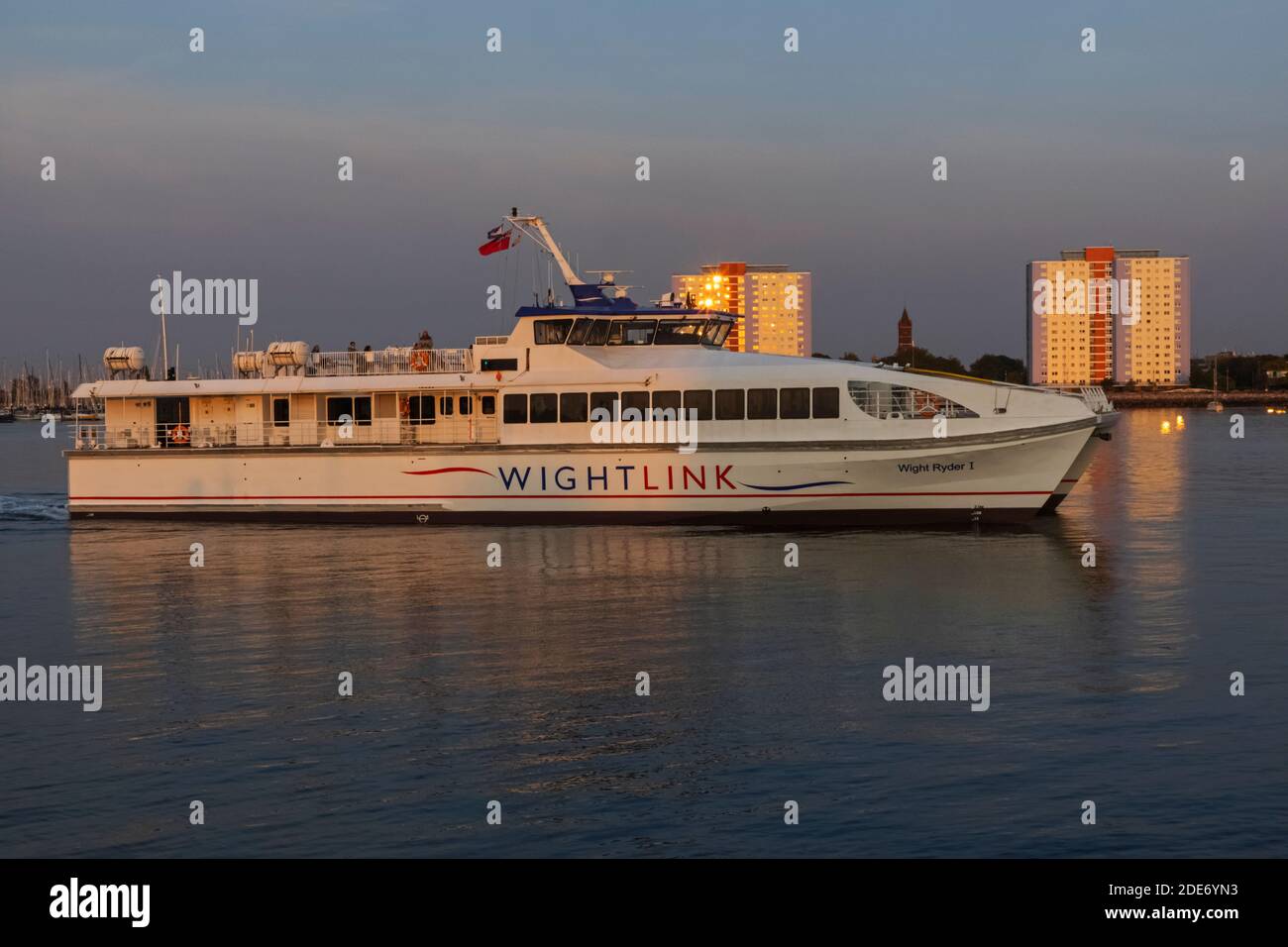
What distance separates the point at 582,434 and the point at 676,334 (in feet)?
14.4

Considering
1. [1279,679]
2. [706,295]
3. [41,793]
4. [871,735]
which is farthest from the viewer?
[706,295]

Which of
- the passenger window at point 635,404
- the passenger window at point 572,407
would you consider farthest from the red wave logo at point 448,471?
the passenger window at point 635,404

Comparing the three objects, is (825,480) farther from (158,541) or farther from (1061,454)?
(158,541)

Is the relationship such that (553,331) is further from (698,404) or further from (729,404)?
(729,404)

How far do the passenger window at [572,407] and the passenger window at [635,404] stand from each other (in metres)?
1.20

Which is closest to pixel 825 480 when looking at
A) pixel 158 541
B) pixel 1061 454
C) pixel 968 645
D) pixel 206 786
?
pixel 1061 454

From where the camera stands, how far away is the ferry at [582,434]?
122ft

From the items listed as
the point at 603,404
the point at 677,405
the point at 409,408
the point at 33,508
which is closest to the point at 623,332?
the point at 603,404

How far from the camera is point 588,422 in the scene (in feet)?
128

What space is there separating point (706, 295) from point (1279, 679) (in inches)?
1366

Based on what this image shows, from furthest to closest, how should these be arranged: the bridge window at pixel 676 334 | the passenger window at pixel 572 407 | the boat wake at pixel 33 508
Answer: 1. the boat wake at pixel 33 508
2. the bridge window at pixel 676 334
3. the passenger window at pixel 572 407

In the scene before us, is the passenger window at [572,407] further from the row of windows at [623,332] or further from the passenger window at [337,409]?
the passenger window at [337,409]
